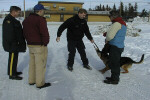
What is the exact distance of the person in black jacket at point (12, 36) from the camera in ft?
13.8

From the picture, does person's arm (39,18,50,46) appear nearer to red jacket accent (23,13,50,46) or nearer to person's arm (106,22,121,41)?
red jacket accent (23,13,50,46)

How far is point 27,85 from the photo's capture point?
13.9 ft

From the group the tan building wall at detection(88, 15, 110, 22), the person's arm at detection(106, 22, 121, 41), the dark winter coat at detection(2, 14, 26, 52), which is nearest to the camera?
the person's arm at detection(106, 22, 121, 41)

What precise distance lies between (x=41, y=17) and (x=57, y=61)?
10.3 feet

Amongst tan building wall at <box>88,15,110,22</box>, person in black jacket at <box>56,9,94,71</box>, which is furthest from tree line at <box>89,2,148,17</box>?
person in black jacket at <box>56,9,94,71</box>

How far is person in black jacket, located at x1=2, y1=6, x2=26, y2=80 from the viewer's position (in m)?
4.21

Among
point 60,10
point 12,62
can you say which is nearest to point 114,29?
point 12,62

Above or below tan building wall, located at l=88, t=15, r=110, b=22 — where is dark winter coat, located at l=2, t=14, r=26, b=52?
below

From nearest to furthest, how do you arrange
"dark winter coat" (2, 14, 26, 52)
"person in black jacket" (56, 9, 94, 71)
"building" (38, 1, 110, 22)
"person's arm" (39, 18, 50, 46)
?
"person's arm" (39, 18, 50, 46)
"dark winter coat" (2, 14, 26, 52)
"person in black jacket" (56, 9, 94, 71)
"building" (38, 1, 110, 22)

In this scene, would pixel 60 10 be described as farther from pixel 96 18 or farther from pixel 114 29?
pixel 114 29

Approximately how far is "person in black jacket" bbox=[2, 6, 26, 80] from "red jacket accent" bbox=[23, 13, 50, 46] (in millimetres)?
549

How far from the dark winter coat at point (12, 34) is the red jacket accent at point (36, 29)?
0.54 metres

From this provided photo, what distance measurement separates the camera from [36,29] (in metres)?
3.71

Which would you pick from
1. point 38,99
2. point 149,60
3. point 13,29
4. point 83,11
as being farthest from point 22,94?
point 149,60
